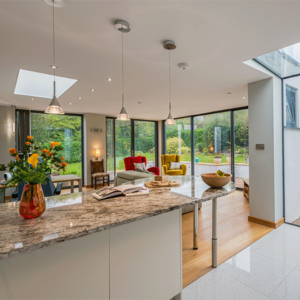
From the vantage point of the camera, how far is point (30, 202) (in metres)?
1.21

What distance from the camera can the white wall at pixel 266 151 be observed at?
3.24 m

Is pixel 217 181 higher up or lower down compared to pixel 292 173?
higher up

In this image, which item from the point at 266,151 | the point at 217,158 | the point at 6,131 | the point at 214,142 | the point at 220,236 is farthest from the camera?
the point at 214,142

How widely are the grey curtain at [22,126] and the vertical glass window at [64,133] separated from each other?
0.56 feet

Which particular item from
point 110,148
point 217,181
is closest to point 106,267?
point 217,181

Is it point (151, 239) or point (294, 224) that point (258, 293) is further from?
point (294, 224)

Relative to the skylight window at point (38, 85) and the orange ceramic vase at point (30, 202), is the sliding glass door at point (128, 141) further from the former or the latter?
the orange ceramic vase at point (30, 202)

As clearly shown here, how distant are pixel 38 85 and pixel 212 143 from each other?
520 centimetres

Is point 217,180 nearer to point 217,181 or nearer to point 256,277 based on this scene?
point 217,181

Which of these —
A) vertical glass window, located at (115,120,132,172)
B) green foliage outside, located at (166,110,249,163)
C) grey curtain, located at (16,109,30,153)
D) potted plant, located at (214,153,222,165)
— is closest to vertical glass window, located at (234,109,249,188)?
green foliage outside, located at (166,110,249,163)

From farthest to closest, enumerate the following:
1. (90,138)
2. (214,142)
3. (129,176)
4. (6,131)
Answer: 1. (90,138)
2. (214,142)
3. (6,131)
4. (129,176)

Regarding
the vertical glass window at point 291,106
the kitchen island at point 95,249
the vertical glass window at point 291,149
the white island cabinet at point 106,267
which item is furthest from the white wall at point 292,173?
the white island cabinet at point 106,267

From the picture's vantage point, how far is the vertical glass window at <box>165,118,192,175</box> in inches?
301

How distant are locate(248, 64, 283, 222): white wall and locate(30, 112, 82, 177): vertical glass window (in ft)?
17.7
